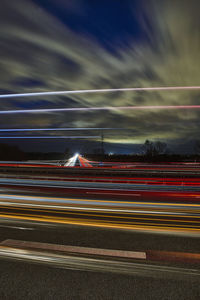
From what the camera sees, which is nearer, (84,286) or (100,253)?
(84,286)

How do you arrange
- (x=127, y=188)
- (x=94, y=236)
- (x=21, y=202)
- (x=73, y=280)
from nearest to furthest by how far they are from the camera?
1. (x=73, y=280)
2. (x=94, y=236)
3. (x=21, y=202)
4. (x=127, y=188)

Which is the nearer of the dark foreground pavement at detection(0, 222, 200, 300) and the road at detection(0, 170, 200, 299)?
the dark foreground pavement at detection(0, 222, 200, 300)

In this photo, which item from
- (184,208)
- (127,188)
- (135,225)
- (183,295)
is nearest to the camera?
(183,295)

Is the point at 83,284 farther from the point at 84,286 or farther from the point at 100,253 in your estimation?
the point at 100,253

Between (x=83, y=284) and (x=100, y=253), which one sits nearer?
(x=83, y=284)

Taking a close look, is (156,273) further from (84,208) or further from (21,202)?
(21,202)

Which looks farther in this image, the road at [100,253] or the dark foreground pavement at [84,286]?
the road at [100,253]

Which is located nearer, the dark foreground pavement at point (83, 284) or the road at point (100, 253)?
the dark foreground pavement at point (83, 284)

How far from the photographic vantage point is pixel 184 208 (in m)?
9.73

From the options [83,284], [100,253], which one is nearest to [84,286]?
[83,284]

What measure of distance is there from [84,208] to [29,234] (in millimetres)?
3817

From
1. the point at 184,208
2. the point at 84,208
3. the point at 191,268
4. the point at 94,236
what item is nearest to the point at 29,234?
the point at 94,236

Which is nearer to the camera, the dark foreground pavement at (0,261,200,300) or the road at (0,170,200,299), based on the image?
the dark foreground pavement at (0,261,200,300)

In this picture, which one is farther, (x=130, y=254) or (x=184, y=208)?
(x=184, y=208)
